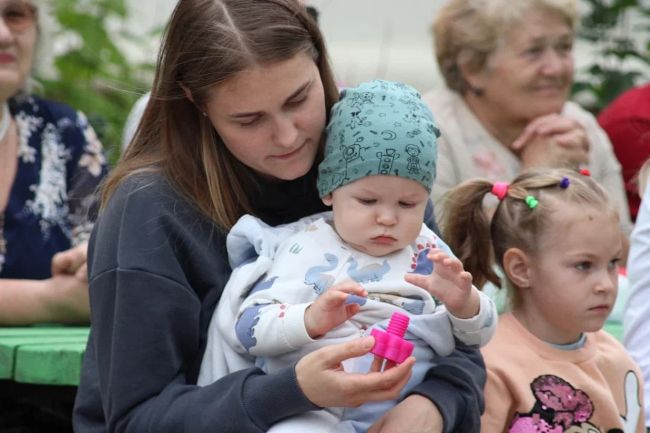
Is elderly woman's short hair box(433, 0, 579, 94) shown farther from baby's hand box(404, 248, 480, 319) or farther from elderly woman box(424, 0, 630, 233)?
baby's hand box(404, 248, 480, 319)

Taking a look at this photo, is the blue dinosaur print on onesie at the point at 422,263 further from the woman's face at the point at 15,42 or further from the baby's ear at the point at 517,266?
the woman's face at the point at 15,42

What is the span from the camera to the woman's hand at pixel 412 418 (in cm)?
243

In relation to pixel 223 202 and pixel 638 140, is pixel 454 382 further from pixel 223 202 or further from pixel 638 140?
pixel 638 140

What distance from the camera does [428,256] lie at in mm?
2387

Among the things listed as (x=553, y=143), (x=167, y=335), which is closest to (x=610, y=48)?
(x=553, y=143)

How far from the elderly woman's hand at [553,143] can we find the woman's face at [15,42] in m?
1.69

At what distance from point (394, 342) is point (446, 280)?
0.55ft

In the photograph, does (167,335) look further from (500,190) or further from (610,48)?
(610,48)

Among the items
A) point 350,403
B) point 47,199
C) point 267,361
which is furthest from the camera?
point 47,199

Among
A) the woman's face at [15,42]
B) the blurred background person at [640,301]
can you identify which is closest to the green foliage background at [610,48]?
the blurred background person at [640,301]

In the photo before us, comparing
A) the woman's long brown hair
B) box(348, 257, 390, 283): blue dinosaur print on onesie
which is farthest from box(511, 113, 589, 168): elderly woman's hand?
box(348, 257, 390, 283): blue dinosaur print on onesie

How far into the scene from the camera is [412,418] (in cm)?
244

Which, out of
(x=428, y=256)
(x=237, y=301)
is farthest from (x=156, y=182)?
(x=428, y=256)

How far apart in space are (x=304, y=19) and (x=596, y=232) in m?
0.85
